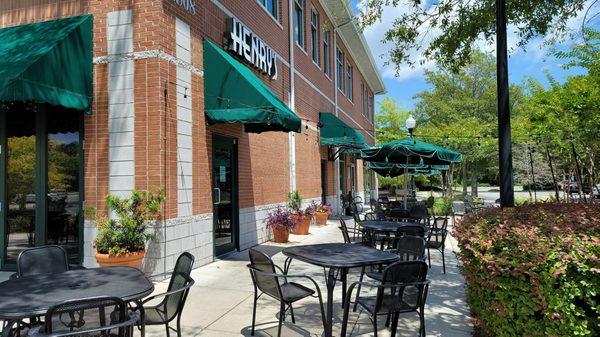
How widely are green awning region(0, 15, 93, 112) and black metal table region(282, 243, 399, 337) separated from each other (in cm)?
395

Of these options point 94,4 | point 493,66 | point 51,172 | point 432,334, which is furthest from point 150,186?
point 493,66

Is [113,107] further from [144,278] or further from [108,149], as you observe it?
[144,278]

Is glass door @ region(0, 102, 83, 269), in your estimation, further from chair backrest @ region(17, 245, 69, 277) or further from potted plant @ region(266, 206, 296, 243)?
potted plant @ region(266, 206, 296, 243)

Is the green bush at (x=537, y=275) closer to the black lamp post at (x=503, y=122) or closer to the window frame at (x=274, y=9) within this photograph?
the black lamp post at (x=503, y=122)

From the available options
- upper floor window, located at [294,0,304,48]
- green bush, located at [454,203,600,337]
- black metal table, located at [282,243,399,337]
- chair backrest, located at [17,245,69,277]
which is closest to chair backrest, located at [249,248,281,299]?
black metal table, located at [282,243,399,337]

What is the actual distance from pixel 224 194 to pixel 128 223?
2.90 m

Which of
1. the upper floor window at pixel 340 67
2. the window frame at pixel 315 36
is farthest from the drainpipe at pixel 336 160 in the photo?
the window frame at pixel 315 36

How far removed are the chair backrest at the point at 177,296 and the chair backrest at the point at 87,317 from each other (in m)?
0.45

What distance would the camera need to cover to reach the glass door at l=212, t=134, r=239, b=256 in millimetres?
8622

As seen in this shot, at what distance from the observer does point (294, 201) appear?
12.5 meters

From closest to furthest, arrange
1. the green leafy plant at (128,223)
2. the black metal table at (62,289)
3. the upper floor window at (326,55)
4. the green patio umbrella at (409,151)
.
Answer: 1. the black metal table at (62,289)
2. the green leafy plant at (128,223)
3. the green patio umbrella at (409,151)
4. the upper floor window at (326,55)

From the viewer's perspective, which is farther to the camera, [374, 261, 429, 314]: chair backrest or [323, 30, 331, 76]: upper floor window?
[323, 30, 331, 76]: upper floor window

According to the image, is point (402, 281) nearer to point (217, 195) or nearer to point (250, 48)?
point (217, 195)

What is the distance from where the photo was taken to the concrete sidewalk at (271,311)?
4535mm
